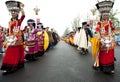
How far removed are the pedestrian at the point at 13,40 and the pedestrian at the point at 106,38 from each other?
2587 mm

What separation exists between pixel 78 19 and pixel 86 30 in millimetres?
74110

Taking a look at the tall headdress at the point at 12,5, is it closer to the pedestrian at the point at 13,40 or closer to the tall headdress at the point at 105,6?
the pedestrian at the point at 13,40

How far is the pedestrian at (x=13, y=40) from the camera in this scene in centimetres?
803

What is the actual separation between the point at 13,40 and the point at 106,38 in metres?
2.97

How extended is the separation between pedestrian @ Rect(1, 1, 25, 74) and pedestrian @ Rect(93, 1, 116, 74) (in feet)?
8.49

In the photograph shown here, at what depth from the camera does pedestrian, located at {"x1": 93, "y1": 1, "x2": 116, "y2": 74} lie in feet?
25.4

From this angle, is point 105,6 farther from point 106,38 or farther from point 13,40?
point 13,40

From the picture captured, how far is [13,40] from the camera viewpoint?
814 cm

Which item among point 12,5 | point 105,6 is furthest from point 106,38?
point 12,5

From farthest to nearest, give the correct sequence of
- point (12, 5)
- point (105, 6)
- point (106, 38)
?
1. point (12, 5)
2. point (106, 38)
3. point (105, 6)

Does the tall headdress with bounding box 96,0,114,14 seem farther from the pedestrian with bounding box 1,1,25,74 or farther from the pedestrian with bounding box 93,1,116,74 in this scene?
the pedestrian with bounding box 1,1,25,74

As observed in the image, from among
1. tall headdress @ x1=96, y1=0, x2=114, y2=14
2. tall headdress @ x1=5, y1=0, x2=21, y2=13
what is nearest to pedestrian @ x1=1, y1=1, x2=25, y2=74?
tall headdress @ x1=5, y1=0, x2=21, y2=13

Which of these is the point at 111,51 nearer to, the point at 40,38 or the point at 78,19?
the point at 40,38

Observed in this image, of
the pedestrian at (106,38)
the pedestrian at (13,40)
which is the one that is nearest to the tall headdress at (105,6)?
the pedestrian at (106,38)
